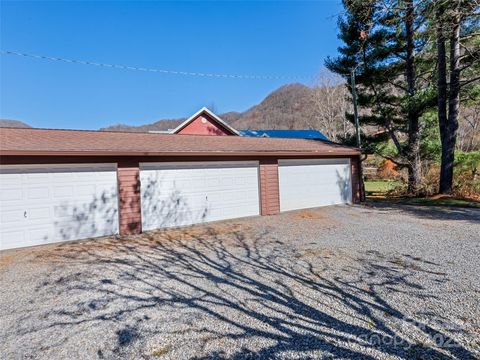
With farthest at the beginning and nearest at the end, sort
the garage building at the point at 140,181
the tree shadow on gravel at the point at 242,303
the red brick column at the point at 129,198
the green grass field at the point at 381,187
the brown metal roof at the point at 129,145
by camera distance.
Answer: the green grass field at the point at 381,187
the red brick column at the point at 129,198
the brown metal roof at the point at 129,145
the garage building at the point at 140,181
the tree shadow on gravel at the point at 242,303

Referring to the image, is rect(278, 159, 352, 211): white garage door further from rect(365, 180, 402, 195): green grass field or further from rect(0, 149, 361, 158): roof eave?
rect(365, 180, 402, 195): green grass field

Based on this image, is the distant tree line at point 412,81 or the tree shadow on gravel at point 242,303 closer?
the tree shadow on gravel at point 242,303

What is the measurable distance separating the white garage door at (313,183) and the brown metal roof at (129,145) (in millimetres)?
504

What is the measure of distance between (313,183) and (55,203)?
829cm

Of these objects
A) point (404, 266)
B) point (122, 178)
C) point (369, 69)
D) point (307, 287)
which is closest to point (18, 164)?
point (122, 178)

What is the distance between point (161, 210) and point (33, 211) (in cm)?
296

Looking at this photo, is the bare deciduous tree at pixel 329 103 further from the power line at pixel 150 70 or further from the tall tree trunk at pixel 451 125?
the tall tree trunk at pixel 451 125

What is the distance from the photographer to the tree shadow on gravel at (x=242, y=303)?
2.52m

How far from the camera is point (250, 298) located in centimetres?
346

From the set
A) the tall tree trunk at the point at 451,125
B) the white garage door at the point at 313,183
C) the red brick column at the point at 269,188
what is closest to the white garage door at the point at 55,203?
the red brick column at the point at 269,188

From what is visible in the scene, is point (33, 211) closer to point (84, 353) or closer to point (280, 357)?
point (84, 353)

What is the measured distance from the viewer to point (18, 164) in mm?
6285

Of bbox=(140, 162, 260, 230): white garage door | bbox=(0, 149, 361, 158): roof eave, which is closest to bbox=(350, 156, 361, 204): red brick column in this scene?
bbox=(0, 149, 361, 158): roof eave

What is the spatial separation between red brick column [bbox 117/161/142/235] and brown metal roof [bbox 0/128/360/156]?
47cm
